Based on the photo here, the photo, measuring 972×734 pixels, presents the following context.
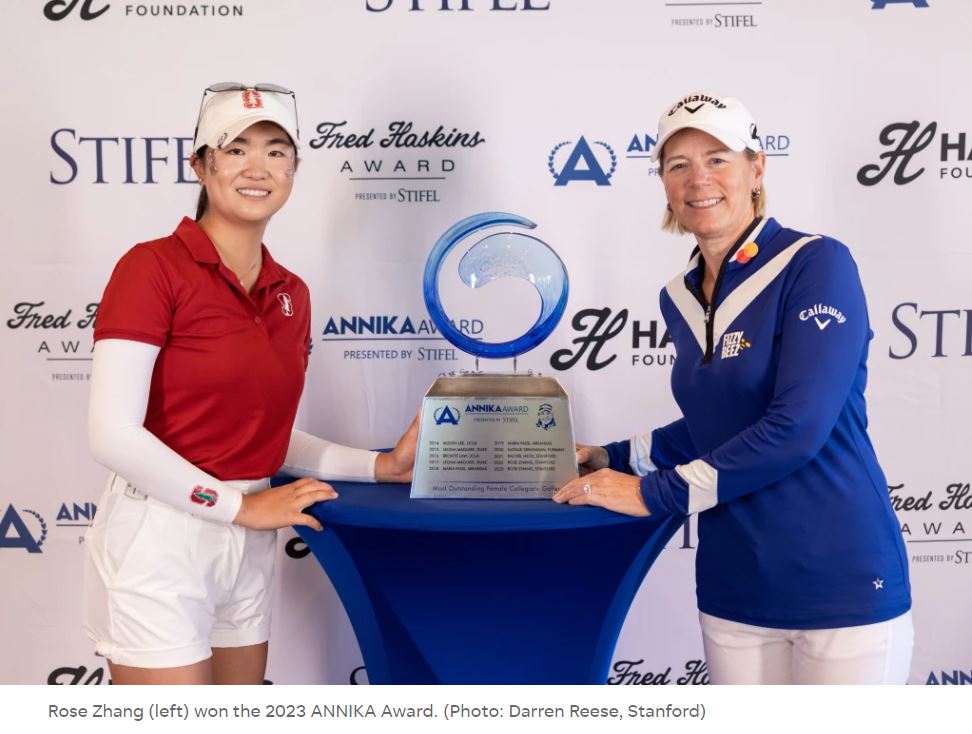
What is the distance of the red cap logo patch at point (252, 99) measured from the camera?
1.83 metres

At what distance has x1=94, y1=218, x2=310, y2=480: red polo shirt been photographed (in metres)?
1.71

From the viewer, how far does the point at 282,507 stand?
5.83 feet

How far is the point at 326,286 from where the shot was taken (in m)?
2.94

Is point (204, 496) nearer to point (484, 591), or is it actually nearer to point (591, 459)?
point (484, 591)

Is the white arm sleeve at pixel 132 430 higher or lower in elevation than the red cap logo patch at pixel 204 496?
higher

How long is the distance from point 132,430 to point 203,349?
0.70ft

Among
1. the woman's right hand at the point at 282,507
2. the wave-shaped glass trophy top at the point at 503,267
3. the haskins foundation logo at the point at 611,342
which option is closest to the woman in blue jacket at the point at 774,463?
the wave-shaped glass trophy top at the point at 503,267

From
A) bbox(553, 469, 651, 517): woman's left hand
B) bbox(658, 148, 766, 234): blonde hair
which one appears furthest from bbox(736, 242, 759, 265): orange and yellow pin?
bbox(553, 469, 651, 517): woman's left hand

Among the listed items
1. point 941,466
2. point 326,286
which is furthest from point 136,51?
point 941,466

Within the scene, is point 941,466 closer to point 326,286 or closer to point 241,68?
point 326,286

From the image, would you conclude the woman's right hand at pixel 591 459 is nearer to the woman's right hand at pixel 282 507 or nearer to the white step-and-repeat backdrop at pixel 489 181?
the woman's right hand at pixel 282 507

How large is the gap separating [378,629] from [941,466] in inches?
81.4

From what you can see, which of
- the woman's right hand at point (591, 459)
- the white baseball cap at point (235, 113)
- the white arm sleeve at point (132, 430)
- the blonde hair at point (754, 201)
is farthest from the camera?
the woman's right hand at point (591, 459)

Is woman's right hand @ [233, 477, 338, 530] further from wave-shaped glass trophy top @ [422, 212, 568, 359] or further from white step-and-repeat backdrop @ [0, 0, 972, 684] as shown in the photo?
white step-and-repeat backdrop @ [0, 0, 972, 684]
